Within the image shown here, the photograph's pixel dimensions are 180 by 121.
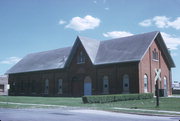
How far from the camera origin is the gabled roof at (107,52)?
37.2m

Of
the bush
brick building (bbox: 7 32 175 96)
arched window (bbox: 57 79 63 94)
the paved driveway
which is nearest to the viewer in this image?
the paved driveway

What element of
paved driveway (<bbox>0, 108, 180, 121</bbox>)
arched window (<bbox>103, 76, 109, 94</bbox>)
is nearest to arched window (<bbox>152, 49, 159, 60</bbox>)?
arched window (<bbox>103, 76, 109, 94</bbox>)

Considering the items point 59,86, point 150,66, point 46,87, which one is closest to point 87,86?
point 59,86

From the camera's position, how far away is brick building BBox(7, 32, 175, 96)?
3687 centimetres

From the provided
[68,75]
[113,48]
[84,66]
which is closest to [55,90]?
[68,75]

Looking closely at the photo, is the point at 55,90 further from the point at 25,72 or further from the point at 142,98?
the point at 142,98

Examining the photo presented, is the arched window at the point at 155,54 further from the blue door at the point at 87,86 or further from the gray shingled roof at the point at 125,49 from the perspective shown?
the blue door at the point at 87,86

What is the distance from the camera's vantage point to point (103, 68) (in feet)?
Answer: 130

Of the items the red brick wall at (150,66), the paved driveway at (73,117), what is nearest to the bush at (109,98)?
the red brick wall at (150,66)

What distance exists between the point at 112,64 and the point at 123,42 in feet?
14.9

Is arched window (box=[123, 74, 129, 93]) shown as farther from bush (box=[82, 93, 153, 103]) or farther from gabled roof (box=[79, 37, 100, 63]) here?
gabled roof (box=[79, 37, 100, 63])

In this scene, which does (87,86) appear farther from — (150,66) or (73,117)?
(73,117)

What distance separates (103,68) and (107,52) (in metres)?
2.87

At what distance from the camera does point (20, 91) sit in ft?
179
